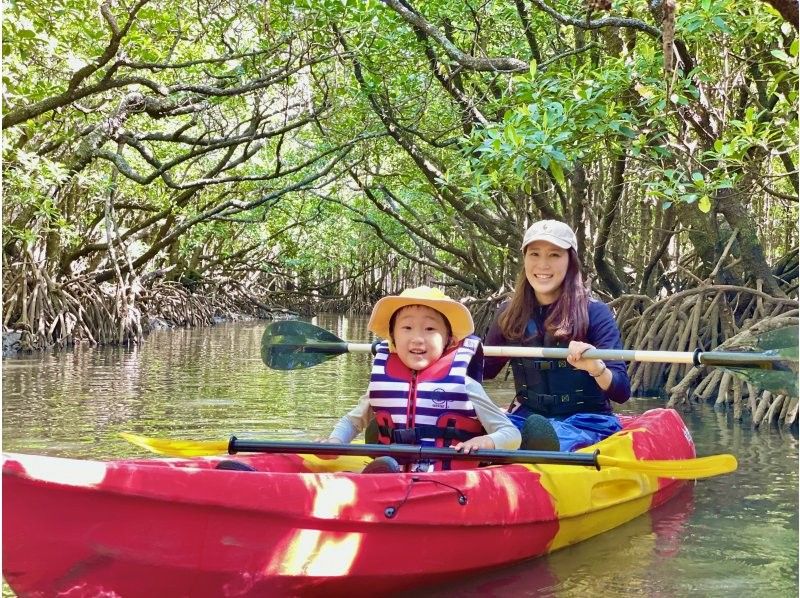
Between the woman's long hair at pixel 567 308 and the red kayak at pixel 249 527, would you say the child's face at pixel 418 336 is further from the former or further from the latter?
the woman's long hair at pixel 567 308

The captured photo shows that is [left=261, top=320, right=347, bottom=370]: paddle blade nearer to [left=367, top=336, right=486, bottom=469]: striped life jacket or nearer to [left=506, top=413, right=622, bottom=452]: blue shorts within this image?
[left=506, top=413, right=622, bottom=452]: blue shorts

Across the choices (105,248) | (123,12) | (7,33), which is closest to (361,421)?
(7,33)

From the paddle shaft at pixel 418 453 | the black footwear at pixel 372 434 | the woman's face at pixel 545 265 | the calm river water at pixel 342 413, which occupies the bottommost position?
the calm river water at pixel 342 413

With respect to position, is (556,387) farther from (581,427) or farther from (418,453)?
(418,453)

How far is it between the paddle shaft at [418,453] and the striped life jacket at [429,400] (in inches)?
4.6

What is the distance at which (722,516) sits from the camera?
4.66 metres

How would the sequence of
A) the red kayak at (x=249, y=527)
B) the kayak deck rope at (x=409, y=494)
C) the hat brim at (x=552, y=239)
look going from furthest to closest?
the hat brim at (x=552, y=239), the kayak deck rope at (x=409, y=494), the red kayak at (x=249, y=527)

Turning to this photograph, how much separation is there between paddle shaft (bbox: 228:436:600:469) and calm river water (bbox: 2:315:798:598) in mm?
414

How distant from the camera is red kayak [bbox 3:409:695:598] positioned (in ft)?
9.05

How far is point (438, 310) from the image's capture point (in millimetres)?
3869

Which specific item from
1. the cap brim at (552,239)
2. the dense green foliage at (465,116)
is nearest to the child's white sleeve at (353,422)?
the cap brim at (552,239)

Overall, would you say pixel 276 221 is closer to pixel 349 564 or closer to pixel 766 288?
pixel 766 288

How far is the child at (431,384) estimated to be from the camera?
3814 millimetres

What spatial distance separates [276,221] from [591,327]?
17.5 metres
